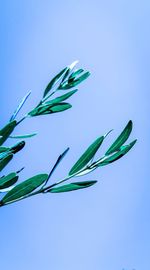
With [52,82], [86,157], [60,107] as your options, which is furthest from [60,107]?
[86,157]

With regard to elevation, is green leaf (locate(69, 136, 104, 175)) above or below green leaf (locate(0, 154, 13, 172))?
above

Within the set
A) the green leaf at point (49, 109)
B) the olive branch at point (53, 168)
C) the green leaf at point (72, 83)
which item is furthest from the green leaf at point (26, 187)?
the green leaf at point (72, 83)

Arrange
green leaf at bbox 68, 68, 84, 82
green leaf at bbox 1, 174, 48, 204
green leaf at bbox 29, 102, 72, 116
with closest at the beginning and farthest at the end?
green leaf at bbox 1, 174, 48, 204 → green leaf at bbox 29, 102, 72, 116 → green leaf at bbox 68, 68, 84, 82

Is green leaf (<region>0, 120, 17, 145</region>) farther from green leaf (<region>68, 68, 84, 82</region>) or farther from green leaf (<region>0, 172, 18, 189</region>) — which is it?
green leaf (<region>68, 68, 84, 82</region>)

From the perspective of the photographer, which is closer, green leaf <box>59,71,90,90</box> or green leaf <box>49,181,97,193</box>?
green leaf <box>49,181,97,193</box>

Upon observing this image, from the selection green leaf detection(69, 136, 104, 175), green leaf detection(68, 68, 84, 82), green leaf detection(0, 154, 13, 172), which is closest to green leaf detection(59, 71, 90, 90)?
green leaf detection(68, 68, 84, 82)

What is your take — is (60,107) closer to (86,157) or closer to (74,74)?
(74,74)
